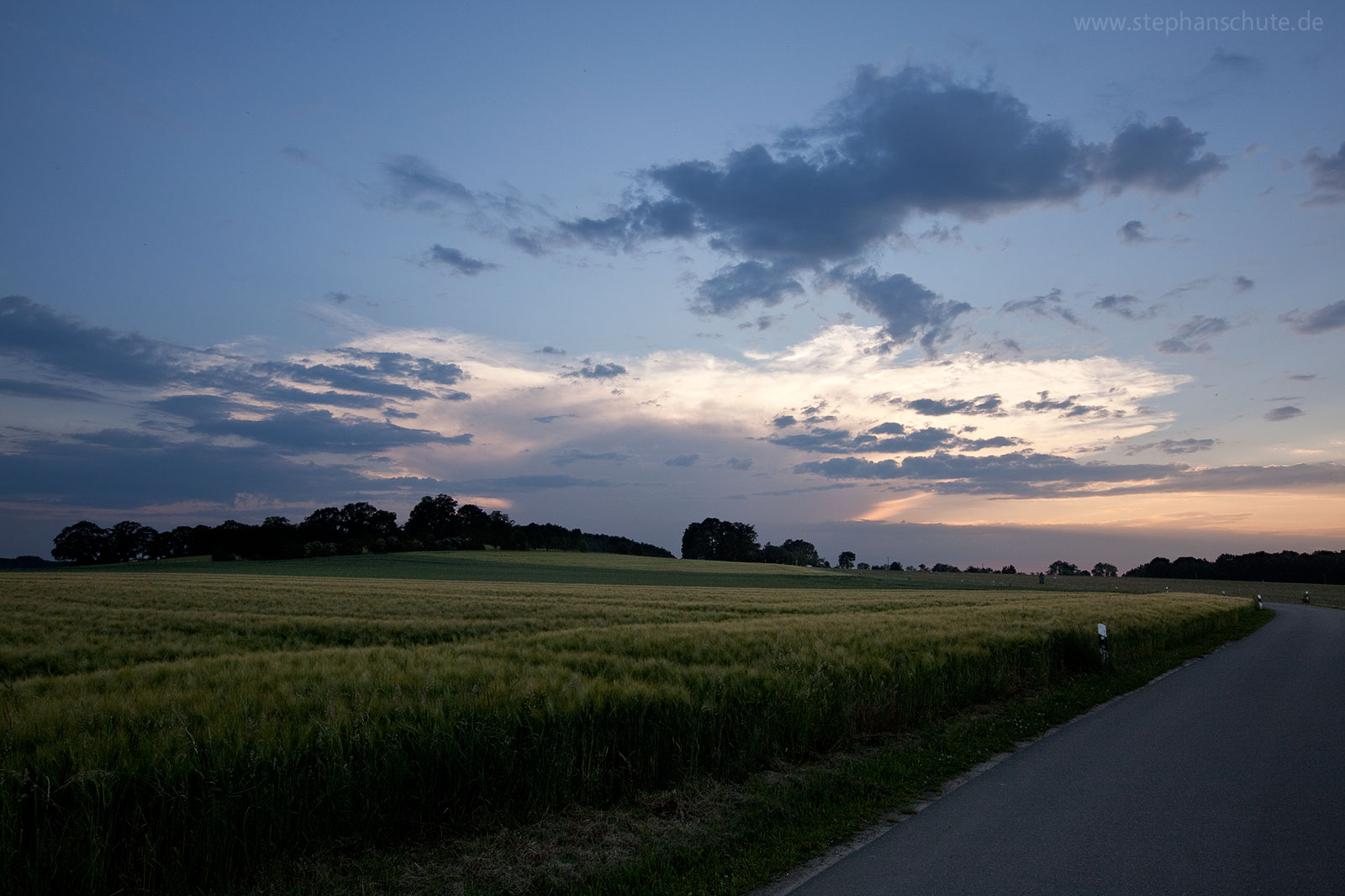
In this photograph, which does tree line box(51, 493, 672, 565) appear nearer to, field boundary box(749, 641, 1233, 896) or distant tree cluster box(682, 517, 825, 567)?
distant tree cluster box(682, 517, 825, 567)

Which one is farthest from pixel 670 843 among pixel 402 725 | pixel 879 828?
pixel 402 725

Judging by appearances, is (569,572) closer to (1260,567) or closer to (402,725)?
(402,725)

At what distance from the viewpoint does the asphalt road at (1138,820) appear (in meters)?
4.96

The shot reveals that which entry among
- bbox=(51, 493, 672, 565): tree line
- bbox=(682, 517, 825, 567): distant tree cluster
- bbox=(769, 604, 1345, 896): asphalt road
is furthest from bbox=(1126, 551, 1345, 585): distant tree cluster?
bbox=(769, 604, 1345, 896): asphalt road

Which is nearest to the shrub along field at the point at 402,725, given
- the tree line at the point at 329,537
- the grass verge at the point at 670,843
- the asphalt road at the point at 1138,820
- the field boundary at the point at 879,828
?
the grass verge at the point at 670,843

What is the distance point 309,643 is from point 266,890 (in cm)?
1556

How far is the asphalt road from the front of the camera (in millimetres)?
4961

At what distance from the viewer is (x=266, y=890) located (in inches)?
196

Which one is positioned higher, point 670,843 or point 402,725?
point 402,725

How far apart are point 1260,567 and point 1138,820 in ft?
592

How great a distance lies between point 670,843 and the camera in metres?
5.83

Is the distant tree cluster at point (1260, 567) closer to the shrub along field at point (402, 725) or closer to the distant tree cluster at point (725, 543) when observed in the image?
the distant tree cluster at point (725, 543)

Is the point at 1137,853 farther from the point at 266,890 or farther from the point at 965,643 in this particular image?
the point at 965,643

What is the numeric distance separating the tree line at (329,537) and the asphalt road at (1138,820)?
399 ft
